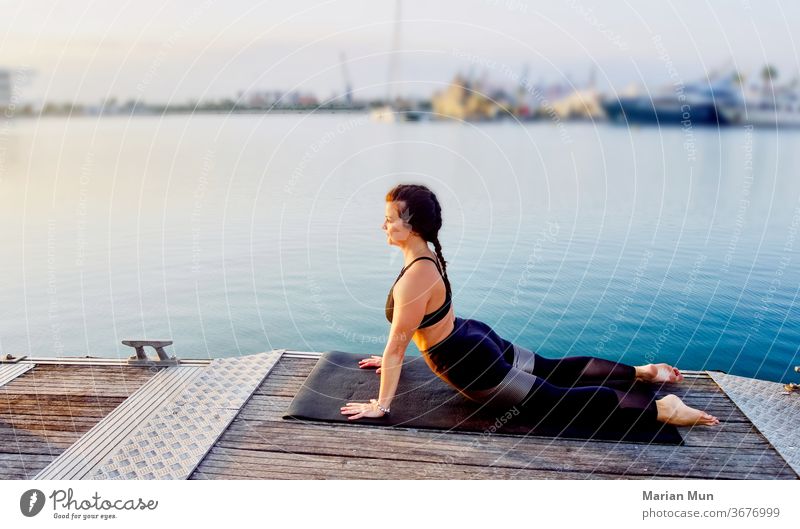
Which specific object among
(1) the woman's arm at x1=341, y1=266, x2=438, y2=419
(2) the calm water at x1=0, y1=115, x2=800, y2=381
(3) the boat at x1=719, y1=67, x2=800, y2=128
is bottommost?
(2) the calm water at x1=0, y1=115, x2=800, y2=381

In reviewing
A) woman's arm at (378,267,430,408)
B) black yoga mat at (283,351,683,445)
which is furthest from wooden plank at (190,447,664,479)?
woman's arm at (378,267,430,408)

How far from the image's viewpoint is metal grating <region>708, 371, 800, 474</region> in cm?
331

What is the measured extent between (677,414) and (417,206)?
61.6 inches

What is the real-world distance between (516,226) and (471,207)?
1503mm

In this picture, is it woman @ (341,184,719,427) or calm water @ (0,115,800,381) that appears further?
calm water @ (0,115,800,381)

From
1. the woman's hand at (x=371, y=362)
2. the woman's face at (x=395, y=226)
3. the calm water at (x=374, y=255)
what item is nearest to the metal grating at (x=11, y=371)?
the woman's hand at (x=371, y=362)

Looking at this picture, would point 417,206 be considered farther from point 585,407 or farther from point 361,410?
point 585,407

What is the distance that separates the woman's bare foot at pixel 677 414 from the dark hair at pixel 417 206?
4.38ft

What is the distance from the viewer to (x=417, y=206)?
135 inches

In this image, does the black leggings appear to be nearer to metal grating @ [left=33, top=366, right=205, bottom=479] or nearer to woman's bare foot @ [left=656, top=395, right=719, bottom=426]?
woman's bare foot @ [left=656, top=395, right=719, bottom=426]

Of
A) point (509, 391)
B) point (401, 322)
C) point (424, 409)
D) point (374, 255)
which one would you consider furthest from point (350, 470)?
point (374, 255)

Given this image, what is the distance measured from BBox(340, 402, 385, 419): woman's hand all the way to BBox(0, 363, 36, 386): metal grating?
6.33 feet
